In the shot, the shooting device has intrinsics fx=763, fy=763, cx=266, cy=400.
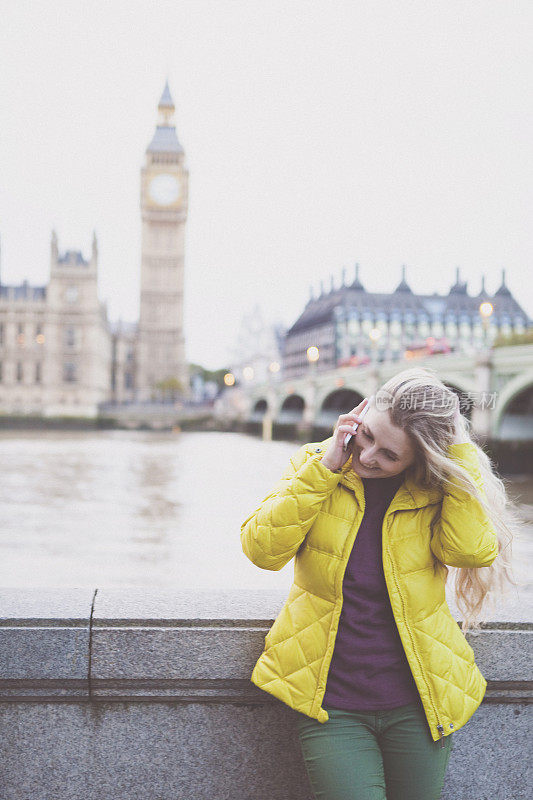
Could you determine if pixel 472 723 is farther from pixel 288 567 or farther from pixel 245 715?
pixel 288 567

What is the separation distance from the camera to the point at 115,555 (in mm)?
8734

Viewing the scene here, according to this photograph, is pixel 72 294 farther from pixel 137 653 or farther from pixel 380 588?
pixel 380 588

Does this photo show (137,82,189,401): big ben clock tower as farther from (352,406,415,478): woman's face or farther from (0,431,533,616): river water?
(352,406,415,478): woman's face

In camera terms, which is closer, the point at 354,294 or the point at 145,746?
the point at 145,746

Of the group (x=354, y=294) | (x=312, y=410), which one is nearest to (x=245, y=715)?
(x=312, y=410)

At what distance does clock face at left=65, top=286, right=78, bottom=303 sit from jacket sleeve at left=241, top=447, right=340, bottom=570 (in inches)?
2955

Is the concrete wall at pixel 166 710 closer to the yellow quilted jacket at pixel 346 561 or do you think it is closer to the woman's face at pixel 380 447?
the yellow quilted jacket at pixel 346 561

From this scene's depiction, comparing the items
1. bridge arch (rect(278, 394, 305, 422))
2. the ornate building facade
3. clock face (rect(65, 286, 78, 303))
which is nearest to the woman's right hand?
bridge arch (rect(278, 394, 305, 422))

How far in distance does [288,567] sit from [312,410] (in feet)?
102

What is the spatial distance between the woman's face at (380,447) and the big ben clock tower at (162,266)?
7890 centimetres

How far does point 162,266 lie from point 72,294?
50.6 feet

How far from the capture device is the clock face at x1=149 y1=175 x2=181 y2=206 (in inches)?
3479

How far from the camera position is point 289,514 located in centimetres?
207

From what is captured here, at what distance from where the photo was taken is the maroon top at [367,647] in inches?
80.2
